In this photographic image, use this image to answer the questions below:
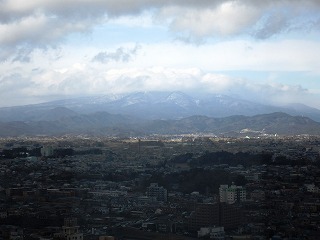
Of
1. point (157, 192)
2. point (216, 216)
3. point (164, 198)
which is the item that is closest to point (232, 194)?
point (164, 198)

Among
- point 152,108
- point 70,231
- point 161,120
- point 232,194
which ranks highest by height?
point 152,108

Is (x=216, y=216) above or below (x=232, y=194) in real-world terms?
below

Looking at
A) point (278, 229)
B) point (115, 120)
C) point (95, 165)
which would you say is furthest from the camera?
point (115, 120)

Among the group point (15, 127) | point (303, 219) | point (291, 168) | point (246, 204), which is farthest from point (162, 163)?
point (15, 127)

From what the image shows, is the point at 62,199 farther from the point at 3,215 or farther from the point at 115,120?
the point at 115,120

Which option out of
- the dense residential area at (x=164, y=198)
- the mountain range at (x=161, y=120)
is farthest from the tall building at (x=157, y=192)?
the mountain range at (x=161, y=120)

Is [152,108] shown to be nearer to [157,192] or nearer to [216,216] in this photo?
[157,192]
